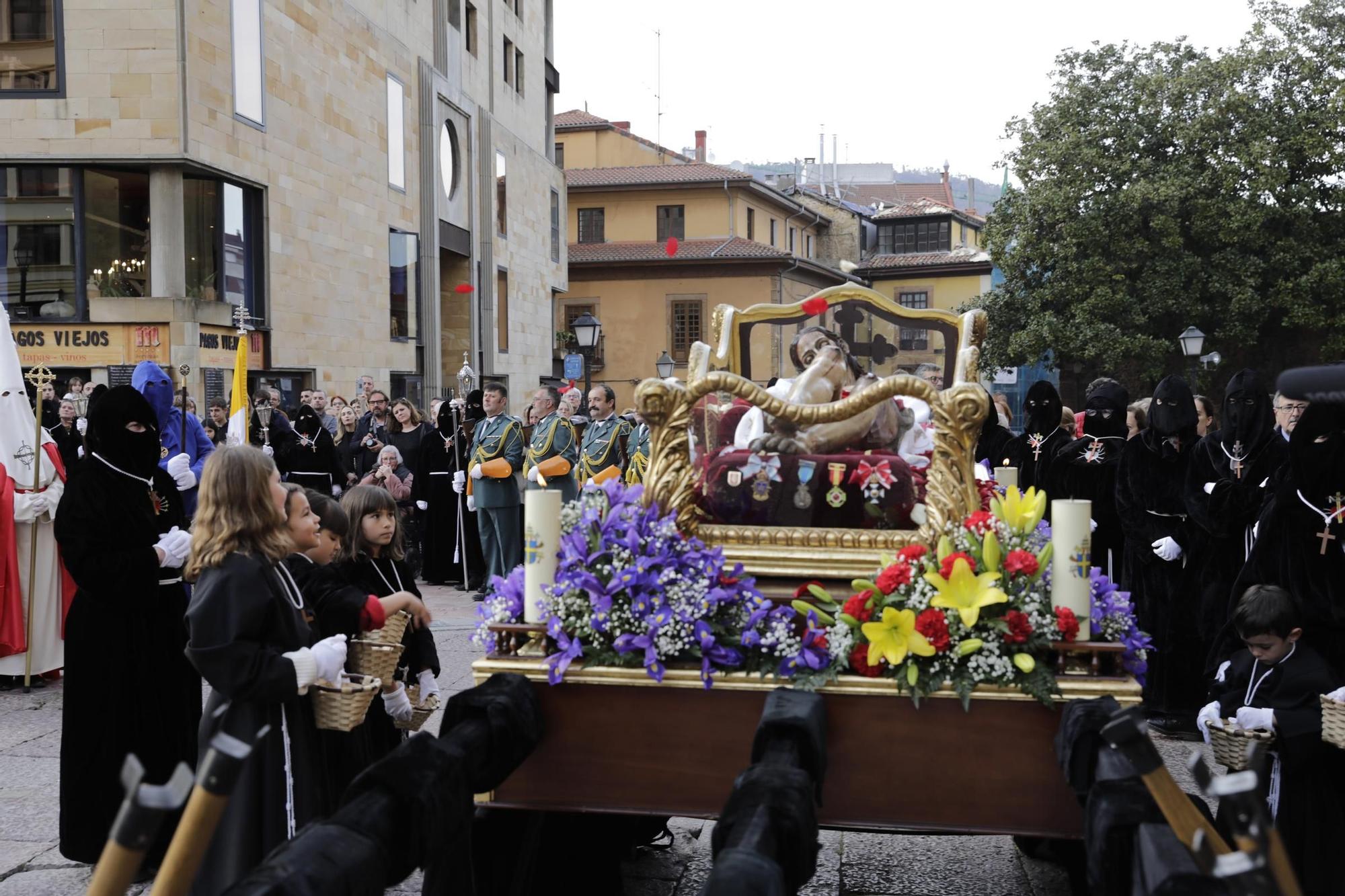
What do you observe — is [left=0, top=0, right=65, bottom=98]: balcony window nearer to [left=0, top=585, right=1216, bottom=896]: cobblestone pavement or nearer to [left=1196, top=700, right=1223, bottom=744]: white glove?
[left=0, top=585, right=1216, bottom=896]: cobblestone pavement

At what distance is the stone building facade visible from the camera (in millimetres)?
17547

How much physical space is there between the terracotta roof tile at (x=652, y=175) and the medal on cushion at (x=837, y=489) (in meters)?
42.9

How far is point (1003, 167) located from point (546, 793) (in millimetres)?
30676

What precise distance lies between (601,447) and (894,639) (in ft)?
27.3

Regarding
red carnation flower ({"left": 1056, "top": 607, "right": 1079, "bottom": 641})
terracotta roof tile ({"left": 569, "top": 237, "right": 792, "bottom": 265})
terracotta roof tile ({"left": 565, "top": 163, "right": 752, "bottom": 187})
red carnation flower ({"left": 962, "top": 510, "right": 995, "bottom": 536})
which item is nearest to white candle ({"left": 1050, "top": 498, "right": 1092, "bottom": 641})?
red carnation flower ({"left": 1056, "top": 607, "right": 1079, "bottom": 641})

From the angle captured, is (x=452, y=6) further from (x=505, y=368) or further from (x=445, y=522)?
(x=445, y=522)

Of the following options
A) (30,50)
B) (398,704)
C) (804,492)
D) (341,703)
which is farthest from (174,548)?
(30,50)

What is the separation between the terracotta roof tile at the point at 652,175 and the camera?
4694 cm

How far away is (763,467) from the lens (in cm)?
470

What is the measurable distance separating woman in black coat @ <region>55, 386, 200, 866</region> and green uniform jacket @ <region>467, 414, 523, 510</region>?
21.9ft

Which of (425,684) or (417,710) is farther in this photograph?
(425,684)

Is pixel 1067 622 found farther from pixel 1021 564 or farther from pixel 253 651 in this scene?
pixel 253 651

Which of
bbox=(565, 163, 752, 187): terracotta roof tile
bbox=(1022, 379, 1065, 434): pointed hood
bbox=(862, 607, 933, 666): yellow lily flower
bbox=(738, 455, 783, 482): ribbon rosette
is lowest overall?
bbox=(862, 607, 933, 666): yellow lily flower

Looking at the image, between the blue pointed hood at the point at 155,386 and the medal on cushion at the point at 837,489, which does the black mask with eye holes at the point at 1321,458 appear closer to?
the medal on cushion at the point at 837,489
